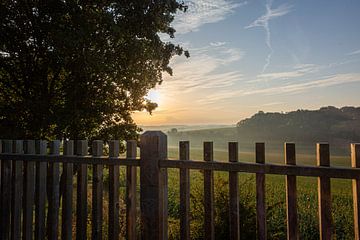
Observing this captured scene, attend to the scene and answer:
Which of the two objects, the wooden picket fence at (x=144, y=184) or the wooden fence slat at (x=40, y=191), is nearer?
the wooden picket fence at (x=144, y=184)

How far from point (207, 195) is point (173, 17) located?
24.5 ft

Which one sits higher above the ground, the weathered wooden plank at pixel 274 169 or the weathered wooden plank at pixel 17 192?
the weathered wooden plank at pixel 274 169

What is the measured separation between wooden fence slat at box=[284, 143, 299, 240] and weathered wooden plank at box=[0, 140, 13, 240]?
406cm

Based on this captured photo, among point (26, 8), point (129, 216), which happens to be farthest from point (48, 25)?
point (129, 216)

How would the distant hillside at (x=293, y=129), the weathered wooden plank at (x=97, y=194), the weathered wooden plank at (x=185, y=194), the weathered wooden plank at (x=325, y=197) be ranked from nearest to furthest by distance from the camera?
the weathered wooden plank at (x=325, y=197) < the weathered wooden plank at (x=185, y=194) < the weathered wooden plank at (x=97, y=194) < the distant hillside at (x=293, y=129)

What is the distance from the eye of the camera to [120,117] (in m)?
10.1

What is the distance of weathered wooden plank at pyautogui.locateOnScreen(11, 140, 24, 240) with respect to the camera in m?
5.05

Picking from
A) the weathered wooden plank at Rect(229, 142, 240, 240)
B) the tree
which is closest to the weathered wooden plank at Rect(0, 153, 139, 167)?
the weathered wooden plank at Rect(229, 142, 240, 240)

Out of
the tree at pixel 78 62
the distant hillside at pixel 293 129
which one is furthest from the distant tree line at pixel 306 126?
the tree at pixel 78 62

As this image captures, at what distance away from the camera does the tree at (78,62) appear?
8.66 metres

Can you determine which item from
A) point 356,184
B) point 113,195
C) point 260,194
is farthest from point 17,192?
point 356,184

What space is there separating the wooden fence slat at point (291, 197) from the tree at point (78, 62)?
600 cm

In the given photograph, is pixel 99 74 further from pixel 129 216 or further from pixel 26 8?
pixel 129 216

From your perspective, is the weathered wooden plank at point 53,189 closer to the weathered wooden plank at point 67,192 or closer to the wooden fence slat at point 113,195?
the weathered wooden plank at point 67,192
